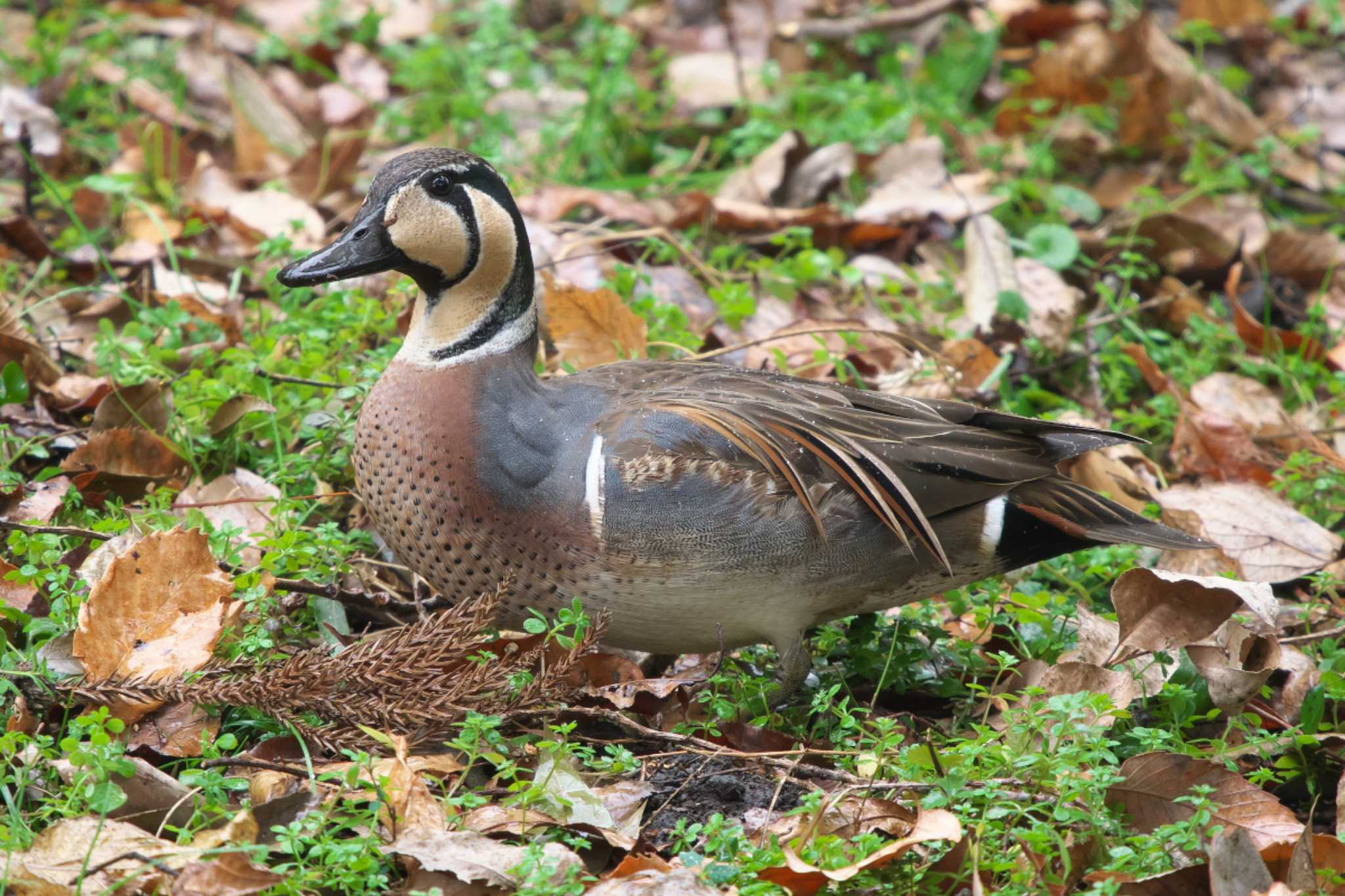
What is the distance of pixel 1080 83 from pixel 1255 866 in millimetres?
4887

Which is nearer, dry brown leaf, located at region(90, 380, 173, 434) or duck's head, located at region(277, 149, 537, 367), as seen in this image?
duck's head, located at region(277, 149, 537, 367)

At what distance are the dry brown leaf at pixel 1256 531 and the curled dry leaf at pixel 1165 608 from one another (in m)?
0.61

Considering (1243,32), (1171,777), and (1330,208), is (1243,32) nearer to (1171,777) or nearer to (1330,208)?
(1330,208)

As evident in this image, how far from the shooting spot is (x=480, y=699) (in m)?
3.21

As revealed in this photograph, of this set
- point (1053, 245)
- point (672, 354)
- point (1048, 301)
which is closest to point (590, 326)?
point (672, 354)

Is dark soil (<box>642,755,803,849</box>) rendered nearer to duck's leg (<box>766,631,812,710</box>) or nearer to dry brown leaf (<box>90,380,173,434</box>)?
duck's leg (<box>766,631,812,710</box>)

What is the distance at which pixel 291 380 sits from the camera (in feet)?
14.2

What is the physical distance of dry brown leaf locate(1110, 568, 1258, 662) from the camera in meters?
3.71

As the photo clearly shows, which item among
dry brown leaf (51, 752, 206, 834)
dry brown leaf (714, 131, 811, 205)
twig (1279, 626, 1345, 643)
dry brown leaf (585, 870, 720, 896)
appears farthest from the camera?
dry brown leaf (714, 131, 811, 205)

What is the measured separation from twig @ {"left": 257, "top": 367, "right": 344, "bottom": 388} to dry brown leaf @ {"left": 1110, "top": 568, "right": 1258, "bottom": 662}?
7.14ft

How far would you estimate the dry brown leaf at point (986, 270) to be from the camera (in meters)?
5.50

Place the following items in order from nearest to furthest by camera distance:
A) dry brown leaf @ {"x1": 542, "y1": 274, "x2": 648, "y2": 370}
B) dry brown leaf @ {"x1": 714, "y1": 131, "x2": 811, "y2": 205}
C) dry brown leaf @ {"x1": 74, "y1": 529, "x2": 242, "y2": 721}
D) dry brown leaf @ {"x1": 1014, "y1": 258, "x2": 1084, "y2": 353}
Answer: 1. dry brown leaf @ {"x1": 74, "y1": 529, "x2": 242, "y2": 721}
2. dry brown leaf @ {"x1": 542, "y1": 274, "x2": 648, "y2": 370}
3. dry brown leaf @ {"x1": 1014, "y1": 258, "x2": 1084, "y2": 353}
4. dry brown leaf @ {"x1": 714, "y1": 131, "x2": 811, "y2": 205}

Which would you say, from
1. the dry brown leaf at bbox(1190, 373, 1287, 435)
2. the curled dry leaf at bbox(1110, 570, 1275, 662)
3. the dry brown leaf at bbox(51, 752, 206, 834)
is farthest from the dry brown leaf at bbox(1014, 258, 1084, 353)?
the dry brown leaf at bbox(51, 752, 206, 834)

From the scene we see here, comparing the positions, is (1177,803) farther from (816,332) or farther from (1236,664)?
(816,332)
